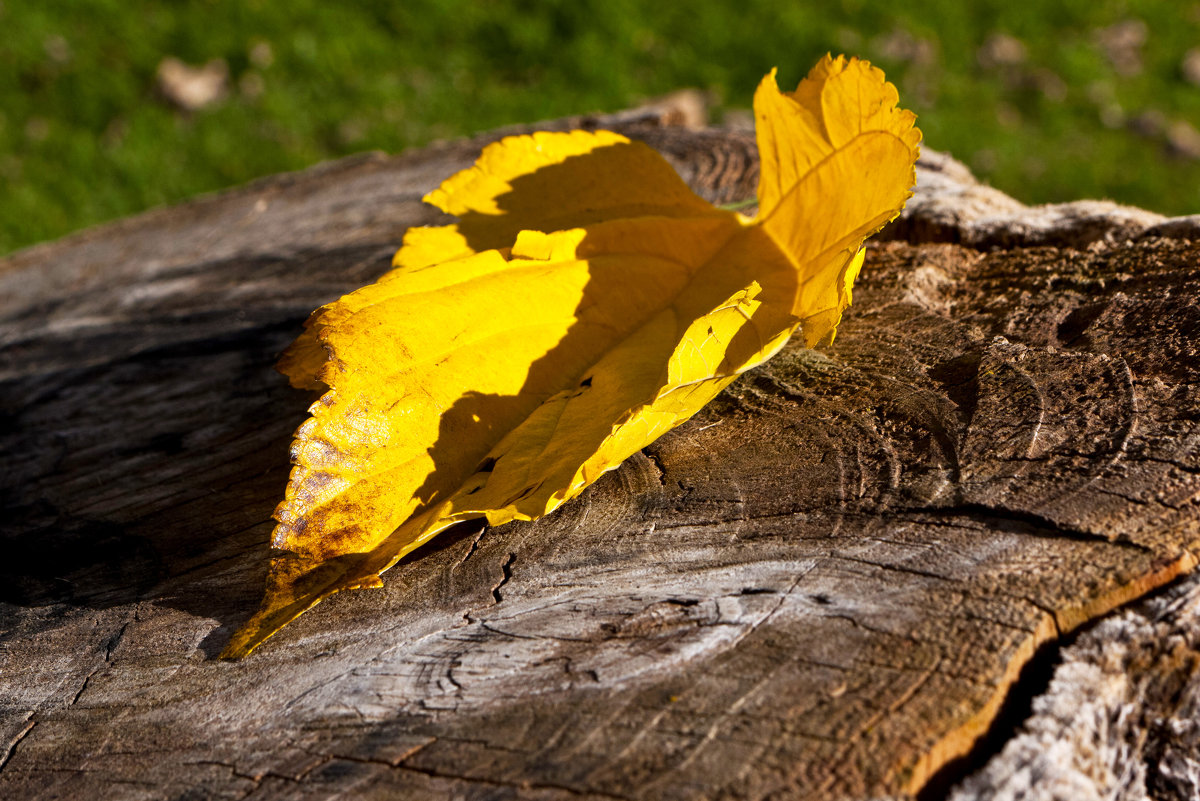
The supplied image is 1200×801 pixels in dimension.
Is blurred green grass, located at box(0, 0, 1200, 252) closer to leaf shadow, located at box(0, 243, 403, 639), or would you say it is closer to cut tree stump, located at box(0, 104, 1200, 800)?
leaf shadow, located at box(0, 243, 403, 639)

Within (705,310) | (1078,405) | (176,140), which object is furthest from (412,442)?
(176,140)

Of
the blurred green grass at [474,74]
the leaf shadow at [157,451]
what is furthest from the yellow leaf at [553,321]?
the blurred green grass at [474,74]

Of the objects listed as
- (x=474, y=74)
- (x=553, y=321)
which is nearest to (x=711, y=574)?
(x=553, y=321)

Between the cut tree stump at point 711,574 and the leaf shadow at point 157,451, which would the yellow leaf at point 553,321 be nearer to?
the cut tree stump at point 711,574

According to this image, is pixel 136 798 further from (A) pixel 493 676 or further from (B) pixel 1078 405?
(B) pixel 1078 405

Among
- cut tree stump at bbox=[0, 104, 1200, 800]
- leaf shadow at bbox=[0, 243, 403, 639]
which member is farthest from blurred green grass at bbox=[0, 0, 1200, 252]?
cut tree stump at bbox=[0, 104, 1200, 800]
